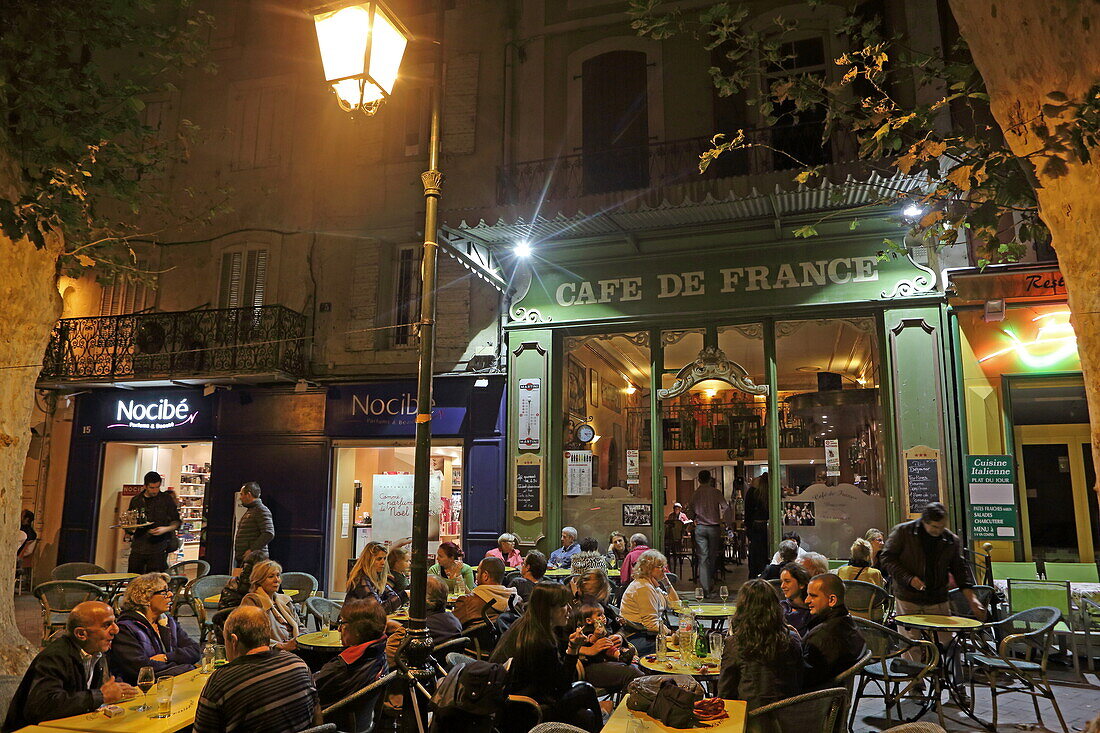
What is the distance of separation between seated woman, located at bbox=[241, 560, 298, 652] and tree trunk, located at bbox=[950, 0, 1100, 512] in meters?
5.30

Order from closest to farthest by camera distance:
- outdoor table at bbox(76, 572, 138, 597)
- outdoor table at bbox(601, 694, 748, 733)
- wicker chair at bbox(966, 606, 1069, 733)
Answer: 1. outdoor table at bbox(601, 694, 748, 733)
2. wicker chair at bbox(966, 606, 1069, 733)
3. outdoor table at bbox(76, 572, 138, 597)

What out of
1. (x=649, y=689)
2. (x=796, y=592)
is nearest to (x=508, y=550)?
(x=796, y=592)

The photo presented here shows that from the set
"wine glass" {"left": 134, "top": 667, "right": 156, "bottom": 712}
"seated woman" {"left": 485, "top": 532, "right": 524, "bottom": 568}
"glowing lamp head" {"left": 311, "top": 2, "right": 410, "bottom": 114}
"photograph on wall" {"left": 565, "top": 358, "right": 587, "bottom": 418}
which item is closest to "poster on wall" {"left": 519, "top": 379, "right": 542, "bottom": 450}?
"photograph on wall" {"left": 565, "top": 358, "right": 587, "bottom": 418}

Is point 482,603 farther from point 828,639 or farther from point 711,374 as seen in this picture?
point 711,374

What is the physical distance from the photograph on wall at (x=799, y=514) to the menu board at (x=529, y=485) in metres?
3.48

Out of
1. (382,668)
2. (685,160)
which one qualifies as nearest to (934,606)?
(382,668)

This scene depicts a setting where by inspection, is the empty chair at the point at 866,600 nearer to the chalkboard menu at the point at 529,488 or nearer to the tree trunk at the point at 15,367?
the chalkboard menu at the point at 529,488

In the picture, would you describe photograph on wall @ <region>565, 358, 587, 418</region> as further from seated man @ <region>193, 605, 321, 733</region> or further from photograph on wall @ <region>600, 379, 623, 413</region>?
seated man @ <region>193, 605, 321, 733</region>

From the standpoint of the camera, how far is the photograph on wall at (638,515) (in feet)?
36.7

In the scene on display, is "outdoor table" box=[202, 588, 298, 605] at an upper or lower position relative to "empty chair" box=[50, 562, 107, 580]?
lower

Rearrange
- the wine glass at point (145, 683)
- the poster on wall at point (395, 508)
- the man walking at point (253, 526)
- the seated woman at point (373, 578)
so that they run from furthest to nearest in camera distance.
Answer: the poster on wall at point (395, 508)
the man walking at point (253, 526)
the seated woman at point (373, 578)
the wine glass at point (145, 683)

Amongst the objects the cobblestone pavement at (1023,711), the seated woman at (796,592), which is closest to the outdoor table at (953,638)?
the cobblestone pavement at (1023,711)

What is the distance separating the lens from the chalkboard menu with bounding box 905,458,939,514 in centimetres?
962

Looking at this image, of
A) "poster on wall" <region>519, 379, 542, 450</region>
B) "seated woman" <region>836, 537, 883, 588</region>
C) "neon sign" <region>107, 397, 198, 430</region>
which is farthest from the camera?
"neon sign" <region>107, 397, 198, 430</region>
